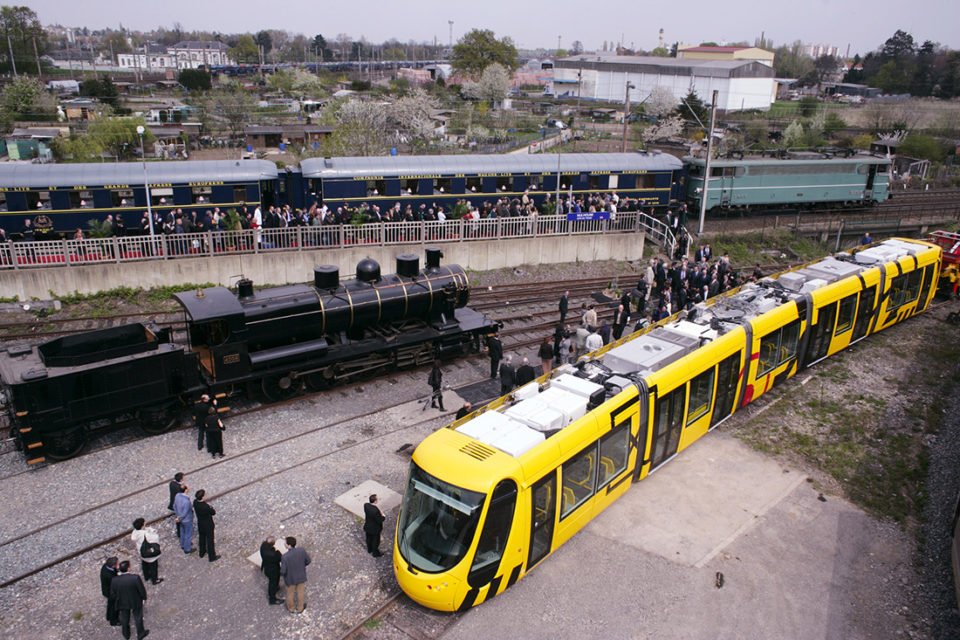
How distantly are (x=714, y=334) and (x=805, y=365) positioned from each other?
4790 mm

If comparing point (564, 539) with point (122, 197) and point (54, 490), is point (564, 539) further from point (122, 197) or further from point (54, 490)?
point (122, 197)

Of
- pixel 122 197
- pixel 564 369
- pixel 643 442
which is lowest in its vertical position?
pixel 643 442

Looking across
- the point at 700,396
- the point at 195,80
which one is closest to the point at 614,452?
the point at 700,396

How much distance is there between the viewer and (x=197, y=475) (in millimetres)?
12625

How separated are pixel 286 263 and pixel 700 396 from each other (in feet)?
51.3

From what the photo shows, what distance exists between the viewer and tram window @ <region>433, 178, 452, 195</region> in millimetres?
27109

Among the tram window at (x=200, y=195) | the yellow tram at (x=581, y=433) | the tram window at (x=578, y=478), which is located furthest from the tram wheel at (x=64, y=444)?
the tram window at (x=200, y=195)

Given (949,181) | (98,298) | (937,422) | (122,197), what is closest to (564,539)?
(937,422)

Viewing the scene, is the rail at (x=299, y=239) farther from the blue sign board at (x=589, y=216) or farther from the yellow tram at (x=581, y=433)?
the yellow tram at (x=581, y=433)

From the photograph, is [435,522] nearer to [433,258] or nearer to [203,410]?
[203,410]

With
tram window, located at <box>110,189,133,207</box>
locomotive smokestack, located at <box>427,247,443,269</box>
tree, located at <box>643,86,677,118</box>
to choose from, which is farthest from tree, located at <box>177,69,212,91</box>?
locomotive smokestack, located at <box>427,247,443,269</box>

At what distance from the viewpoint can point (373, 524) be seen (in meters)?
10.1

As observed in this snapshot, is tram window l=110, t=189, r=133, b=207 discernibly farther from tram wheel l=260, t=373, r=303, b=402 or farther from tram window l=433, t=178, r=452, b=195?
tram wheel l=260, t=373, r=303, b=402

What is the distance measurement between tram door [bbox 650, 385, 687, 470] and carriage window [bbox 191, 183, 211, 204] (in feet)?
63.7
